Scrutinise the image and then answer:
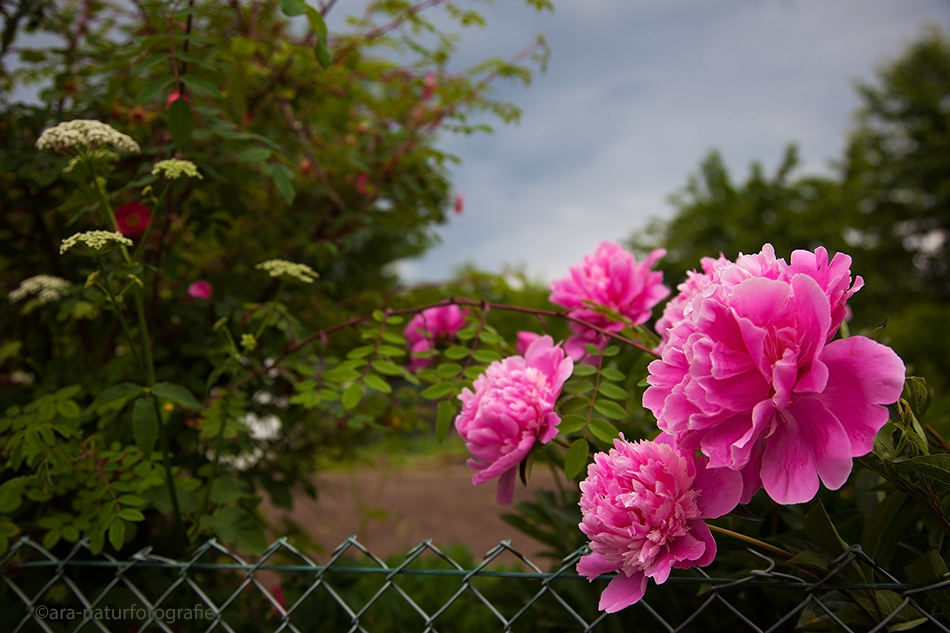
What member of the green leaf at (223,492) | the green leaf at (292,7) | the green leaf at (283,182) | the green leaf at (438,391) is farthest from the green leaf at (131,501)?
the green leaf at (292,7)

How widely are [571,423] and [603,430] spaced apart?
0.05 m

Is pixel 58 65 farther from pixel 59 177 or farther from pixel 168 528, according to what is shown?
pixel 168 528

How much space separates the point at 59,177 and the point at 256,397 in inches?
30.1

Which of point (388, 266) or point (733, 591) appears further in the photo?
point (388, 266)

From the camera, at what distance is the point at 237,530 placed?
111 centimetres

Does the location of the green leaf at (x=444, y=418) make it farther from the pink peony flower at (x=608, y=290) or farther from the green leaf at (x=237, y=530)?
the green leaf at (x=237, y=530)

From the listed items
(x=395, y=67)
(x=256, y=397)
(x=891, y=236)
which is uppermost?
(x=395, y=67)

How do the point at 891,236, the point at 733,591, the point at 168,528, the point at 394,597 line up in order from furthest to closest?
the point at 891,236, the point at 394,597, the point at 168,528, the point at 733,591

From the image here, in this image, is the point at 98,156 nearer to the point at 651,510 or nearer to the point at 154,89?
the point at 154,89

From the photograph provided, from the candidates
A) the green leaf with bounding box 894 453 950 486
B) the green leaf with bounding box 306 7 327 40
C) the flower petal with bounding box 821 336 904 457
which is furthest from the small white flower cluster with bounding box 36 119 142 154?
the green leaf with bounding box 894 453 950 486

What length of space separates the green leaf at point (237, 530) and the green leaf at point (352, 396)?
1.01 ft

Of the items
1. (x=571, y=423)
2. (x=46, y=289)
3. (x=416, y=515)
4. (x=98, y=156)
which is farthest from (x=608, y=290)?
(x=416, y=515)

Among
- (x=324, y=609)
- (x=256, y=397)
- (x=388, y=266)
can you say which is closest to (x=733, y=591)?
(x=324, y=609)

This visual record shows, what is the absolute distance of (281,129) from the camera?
2.12m
